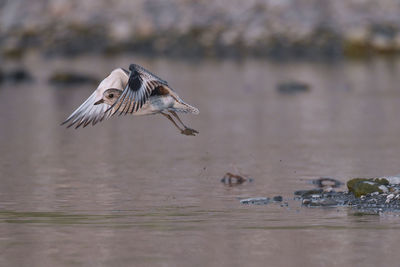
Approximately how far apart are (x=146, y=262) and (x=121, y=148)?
14.4 meters

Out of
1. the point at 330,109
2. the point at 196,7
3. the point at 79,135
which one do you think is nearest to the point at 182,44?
the point at 196,7

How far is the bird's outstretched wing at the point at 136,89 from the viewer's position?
17609 mm

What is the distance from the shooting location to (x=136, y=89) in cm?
1769

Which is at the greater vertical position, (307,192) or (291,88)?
(291,88)

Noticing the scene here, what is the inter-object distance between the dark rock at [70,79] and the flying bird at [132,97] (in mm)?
32870

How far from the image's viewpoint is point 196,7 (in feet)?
272

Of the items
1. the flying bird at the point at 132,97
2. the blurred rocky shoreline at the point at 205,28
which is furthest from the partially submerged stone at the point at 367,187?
the blurred rocky shoreline at the point at 205,28

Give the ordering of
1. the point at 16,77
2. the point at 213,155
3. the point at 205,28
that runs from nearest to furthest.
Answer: the point at 213,155 < the point at 16,77 < the point at 205,28

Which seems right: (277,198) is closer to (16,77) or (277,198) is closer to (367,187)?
(367,187)

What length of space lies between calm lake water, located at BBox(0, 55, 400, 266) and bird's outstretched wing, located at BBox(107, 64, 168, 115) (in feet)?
5.69

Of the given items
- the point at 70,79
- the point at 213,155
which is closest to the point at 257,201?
the point at 213,155

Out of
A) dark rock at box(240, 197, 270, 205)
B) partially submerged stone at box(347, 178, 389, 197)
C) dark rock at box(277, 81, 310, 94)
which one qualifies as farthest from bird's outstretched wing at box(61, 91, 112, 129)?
dark rock at box(277, 81, 310, 94)

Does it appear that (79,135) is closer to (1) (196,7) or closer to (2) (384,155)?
(2) (384,155)

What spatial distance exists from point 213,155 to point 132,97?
9.19 meters
